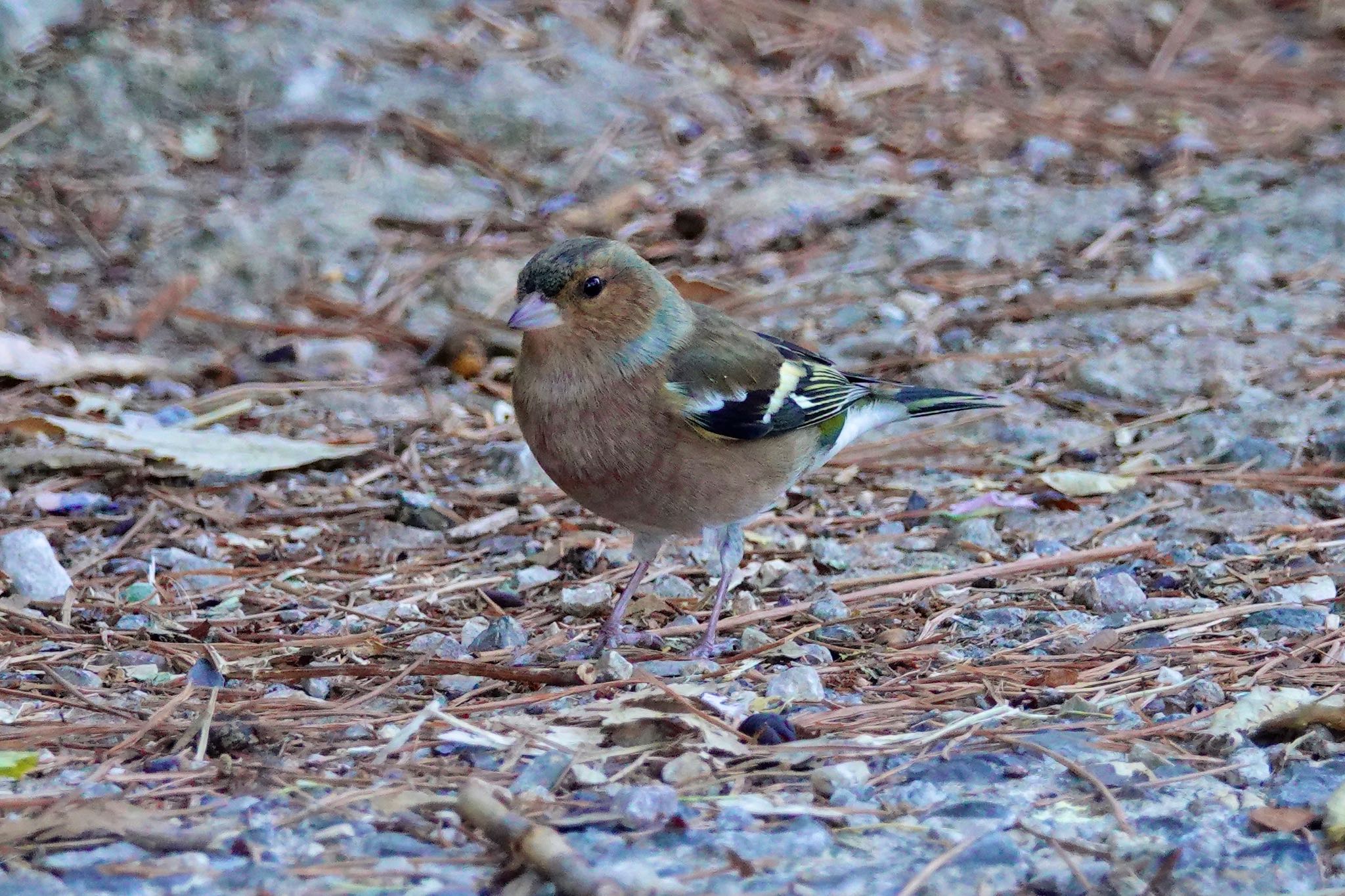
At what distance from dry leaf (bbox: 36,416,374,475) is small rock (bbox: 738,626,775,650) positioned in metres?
1.84

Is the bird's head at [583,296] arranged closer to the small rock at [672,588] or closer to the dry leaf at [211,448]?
the small rock at [672,588]

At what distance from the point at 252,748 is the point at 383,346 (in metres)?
3.45

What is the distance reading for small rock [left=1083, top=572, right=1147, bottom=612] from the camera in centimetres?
372

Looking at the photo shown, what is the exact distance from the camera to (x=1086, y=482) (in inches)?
185

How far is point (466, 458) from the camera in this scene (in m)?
5.11

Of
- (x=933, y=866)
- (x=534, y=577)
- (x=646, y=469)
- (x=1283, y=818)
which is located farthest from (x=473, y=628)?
(x=1283, y=818)

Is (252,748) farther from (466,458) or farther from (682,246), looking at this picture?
(682,246)

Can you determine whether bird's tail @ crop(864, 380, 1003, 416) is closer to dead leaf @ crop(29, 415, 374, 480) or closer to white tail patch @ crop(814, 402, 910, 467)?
white tail patch @ crop(814, 402, 910, 467)

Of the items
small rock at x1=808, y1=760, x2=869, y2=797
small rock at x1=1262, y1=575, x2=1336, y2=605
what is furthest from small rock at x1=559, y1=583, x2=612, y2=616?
small rock at x1=1262, y1=575, x2=1336, y2=605

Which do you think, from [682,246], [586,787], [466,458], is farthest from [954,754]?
[682,246]

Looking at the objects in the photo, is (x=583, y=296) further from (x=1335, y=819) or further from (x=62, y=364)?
(x=62, y=364)

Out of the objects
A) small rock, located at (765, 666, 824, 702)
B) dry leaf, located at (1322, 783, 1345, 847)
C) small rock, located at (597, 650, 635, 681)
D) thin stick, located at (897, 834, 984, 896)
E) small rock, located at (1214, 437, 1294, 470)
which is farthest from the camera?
small rock, located at (1214, 437, 1294, 470)

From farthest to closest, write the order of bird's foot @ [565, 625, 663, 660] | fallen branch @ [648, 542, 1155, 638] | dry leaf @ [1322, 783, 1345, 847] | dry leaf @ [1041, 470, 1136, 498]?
dry leaf @ [1041, 470, 1136, 498]
fallen branch @ [648, 542, 1155, 638]
bird's foot @ [565, 625, 663, 660]
dry leaf @ [1322, 783, 1345, 847]

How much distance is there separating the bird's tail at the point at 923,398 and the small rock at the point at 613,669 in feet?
5.46
